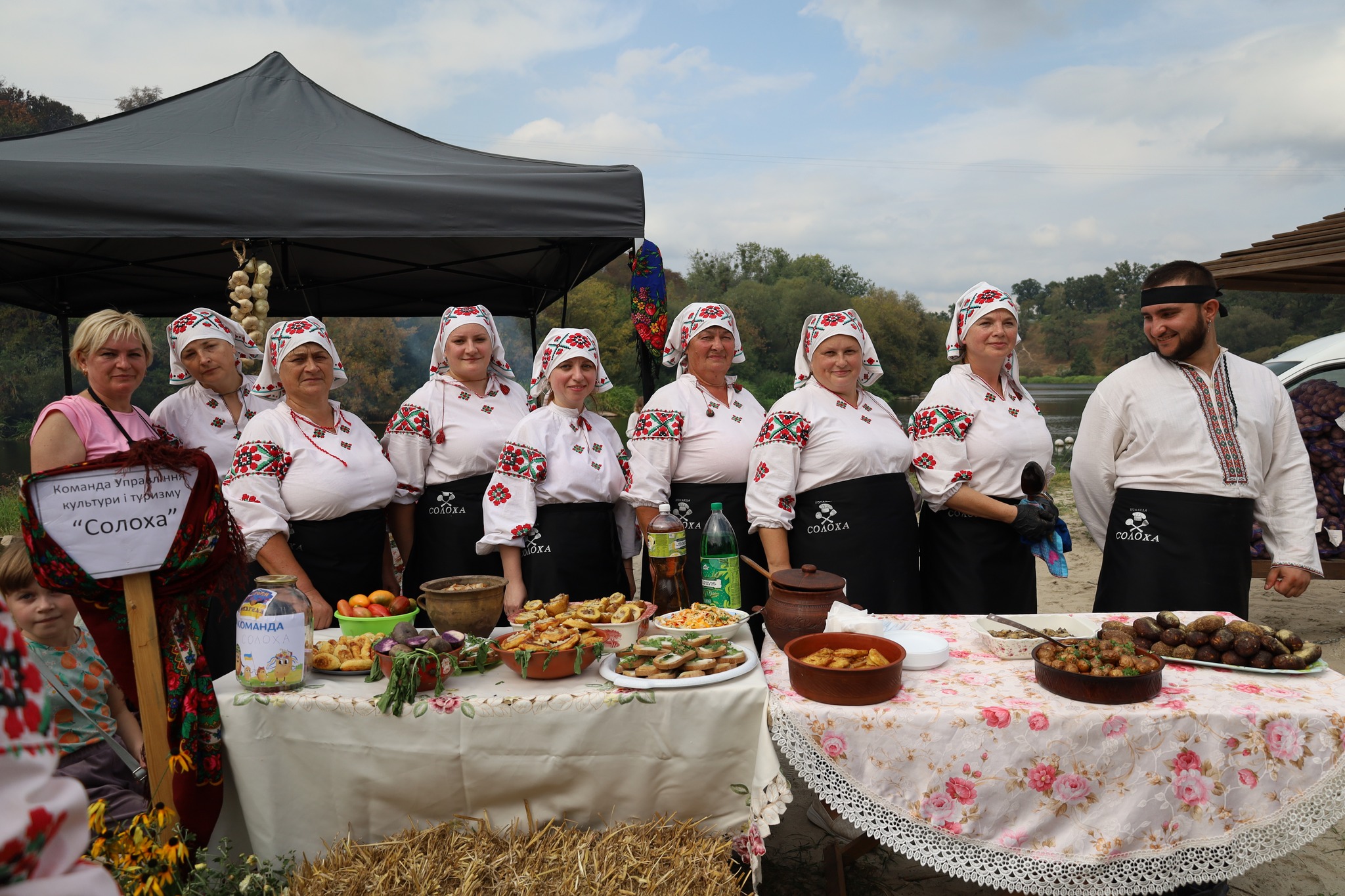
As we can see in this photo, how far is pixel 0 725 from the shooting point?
2.24 ft

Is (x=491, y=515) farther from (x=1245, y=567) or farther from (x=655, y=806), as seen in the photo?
(x=1245, y=567)

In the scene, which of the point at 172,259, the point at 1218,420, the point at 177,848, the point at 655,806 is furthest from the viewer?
the point at 172,259

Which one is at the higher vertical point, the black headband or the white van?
the black headband

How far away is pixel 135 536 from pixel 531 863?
122 centimetres

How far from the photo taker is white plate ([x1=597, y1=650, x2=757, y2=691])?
198cm

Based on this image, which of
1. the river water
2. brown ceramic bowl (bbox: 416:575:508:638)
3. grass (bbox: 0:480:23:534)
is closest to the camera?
brown ceramic bowl (bbox: 416:575:508:638)

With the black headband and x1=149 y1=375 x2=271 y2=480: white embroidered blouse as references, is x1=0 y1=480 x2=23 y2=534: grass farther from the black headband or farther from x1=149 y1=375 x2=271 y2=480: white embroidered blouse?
the black headband

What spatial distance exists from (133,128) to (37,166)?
99cm

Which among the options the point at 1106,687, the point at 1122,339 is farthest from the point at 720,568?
the point at 1122,339

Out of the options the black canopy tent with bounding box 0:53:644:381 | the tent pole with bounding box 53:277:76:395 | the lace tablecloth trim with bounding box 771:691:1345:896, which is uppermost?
the black canopy tent with bounding box 0:53:644:381

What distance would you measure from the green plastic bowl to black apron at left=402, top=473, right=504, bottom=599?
40.7 inches

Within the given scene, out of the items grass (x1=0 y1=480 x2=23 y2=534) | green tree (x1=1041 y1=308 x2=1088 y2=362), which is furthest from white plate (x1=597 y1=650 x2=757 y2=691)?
green tree (x1=1041 y1=308 x2=1088 y2=362)

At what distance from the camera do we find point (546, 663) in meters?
2.06

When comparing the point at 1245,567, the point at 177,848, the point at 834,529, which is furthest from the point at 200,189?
the point at 1245,567
